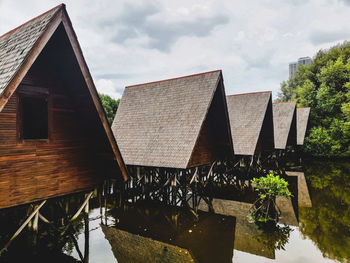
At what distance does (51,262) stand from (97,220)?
2825 mm

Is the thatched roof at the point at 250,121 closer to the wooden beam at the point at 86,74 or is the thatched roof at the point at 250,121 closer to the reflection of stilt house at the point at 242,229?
the reflection of stilt house at the point at 242,229

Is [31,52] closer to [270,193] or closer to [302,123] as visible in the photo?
[270,193]

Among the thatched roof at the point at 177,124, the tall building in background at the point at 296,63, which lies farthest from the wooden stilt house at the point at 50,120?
the tall building in background at the point at 296,63

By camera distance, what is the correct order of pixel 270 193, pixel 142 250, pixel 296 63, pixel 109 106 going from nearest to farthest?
pixel 142 250 → pixel 270 193 → pixel 109 106 → pixel 296 63

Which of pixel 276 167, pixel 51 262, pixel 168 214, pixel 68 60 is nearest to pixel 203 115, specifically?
pixel 168 214

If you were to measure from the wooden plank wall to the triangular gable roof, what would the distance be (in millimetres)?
562

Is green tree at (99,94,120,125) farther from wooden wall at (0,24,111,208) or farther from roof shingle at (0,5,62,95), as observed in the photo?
roof shingle at (0,5,62,95)

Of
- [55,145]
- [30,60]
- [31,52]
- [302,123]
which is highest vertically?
[302,123]

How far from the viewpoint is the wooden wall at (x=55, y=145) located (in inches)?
169

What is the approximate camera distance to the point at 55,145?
497cm

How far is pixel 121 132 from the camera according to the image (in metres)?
12.1

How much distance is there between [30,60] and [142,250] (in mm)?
5196

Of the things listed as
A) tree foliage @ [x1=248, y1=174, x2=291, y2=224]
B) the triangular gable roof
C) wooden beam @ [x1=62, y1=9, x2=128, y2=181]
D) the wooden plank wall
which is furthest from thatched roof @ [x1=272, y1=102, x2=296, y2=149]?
the triangular gable roof

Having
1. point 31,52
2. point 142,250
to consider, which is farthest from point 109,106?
point 31,52
